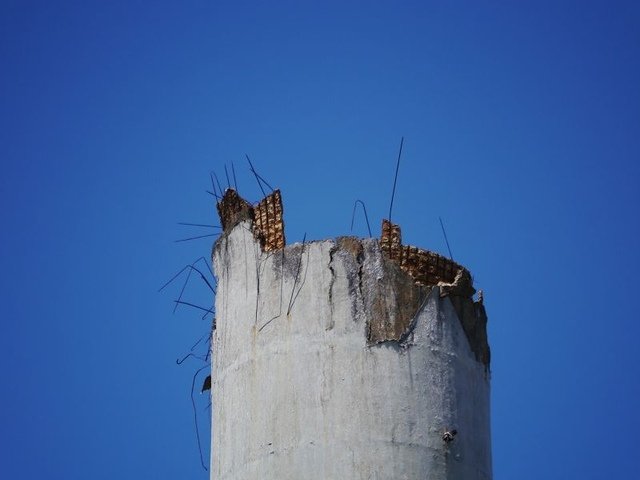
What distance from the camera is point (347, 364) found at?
11594 millimetres

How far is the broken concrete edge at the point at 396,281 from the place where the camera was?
39.0ft

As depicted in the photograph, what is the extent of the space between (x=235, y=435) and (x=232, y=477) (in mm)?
383

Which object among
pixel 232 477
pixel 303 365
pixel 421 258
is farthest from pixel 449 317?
pixel 232 477

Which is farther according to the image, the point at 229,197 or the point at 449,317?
the point at 229,197

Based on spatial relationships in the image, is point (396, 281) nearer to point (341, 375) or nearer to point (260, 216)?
point (341, 375)

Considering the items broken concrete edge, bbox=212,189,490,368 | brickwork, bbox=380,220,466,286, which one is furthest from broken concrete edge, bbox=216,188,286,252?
brickwork, bbox=380,220,466,286

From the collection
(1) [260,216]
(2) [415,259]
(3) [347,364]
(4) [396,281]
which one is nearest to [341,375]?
(3) [347,364]

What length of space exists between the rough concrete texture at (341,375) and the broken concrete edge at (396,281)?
0.04ft

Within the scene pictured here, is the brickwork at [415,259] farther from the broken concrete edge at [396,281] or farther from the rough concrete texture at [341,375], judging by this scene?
the rough concrete texture at [341,375]

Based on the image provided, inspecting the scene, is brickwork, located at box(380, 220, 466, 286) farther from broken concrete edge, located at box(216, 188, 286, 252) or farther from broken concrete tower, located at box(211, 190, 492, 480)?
broken concrete edge, located at box(216, 188, 286, 252)

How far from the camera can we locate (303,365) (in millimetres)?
11641

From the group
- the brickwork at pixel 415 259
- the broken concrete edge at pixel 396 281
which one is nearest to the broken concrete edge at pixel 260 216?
the broken concrete edge at pixel 396 281

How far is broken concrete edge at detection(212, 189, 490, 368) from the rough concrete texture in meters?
0.01

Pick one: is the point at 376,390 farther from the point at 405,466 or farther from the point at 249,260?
the point at 249,260
